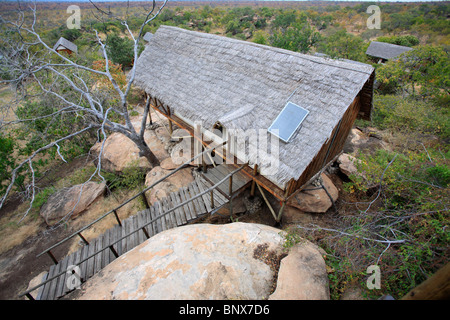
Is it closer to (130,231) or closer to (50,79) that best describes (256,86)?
(130,231)

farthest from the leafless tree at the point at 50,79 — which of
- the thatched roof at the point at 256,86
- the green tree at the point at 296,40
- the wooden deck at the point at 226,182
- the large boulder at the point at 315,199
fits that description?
the green tree at the point at 296,40

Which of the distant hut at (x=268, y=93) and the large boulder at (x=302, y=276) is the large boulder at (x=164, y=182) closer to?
the distant hut at (x=268, y=93)

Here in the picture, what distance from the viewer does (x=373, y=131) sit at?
45.1ft

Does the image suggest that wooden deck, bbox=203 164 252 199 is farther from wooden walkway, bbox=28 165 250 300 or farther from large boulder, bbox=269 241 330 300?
large boulder, bbox=269 241 330 300

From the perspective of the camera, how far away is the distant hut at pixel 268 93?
20.7 ft

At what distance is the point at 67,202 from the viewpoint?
9875mm

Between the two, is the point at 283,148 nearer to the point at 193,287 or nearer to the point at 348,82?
the point at 348,82

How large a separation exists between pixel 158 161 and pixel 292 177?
7635mm

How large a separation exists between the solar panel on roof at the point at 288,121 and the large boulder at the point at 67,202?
9.00m

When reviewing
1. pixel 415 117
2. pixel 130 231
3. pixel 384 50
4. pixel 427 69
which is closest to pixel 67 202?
pixel 130 231

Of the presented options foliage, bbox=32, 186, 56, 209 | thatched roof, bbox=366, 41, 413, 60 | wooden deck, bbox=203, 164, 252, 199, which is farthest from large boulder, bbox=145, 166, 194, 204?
thatched roof, bbox=366, 41, 413, 60

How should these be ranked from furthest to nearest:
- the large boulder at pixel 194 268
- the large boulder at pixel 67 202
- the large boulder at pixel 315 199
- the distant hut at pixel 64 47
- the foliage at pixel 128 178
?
the distant hut at pixel 64 47
the foliage at pixel 128 178
the large boulder at pixel 67 202
the large boulder at pixel 315 199
the large boulder at pixel 194 268

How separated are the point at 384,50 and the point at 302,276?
31.0m
